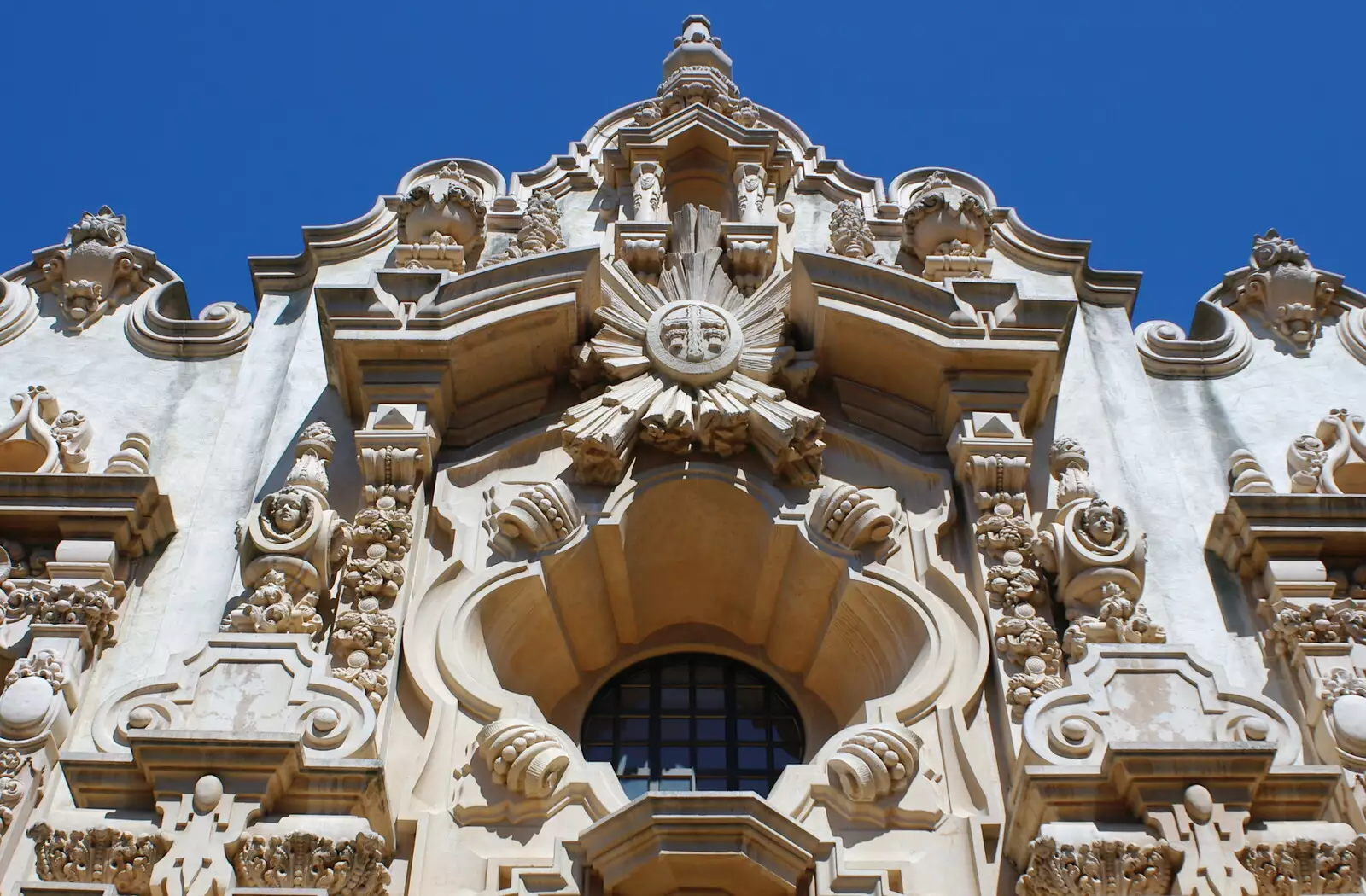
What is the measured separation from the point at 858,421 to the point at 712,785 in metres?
2.92

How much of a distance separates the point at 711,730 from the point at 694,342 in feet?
8.88

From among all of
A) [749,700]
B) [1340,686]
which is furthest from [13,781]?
[1340,686]

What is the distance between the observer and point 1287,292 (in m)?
14.1

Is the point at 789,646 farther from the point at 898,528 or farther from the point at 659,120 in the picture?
the point at 659,120

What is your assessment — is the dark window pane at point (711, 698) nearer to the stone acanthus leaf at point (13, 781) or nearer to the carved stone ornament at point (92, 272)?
the stone acanthus leaf at point (13, 781)

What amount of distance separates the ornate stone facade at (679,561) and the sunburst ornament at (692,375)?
33 millimetres

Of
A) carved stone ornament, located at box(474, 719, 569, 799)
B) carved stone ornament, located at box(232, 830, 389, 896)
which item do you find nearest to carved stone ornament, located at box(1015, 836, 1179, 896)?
carved stone ornament, located at box(474, 719, 569, 799)

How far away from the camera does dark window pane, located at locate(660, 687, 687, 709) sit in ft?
39.7

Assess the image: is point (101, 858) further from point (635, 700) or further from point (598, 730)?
point (635, 700)

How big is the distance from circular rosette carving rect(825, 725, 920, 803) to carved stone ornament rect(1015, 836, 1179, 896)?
3.88 ft

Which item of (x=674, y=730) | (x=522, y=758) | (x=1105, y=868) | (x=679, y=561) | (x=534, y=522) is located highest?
(x=679, y=561)

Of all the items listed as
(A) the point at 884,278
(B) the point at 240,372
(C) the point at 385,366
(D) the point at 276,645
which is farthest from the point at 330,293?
(A) the point at 884,278

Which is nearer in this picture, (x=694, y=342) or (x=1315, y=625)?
(x=1315, y=625)

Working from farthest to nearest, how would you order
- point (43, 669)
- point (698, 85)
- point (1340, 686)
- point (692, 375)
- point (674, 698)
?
1. point (698, 85)
2. point (692, 375)
3. point (674, 698)
4. point (43, 669)
5. point (1340, 686)
